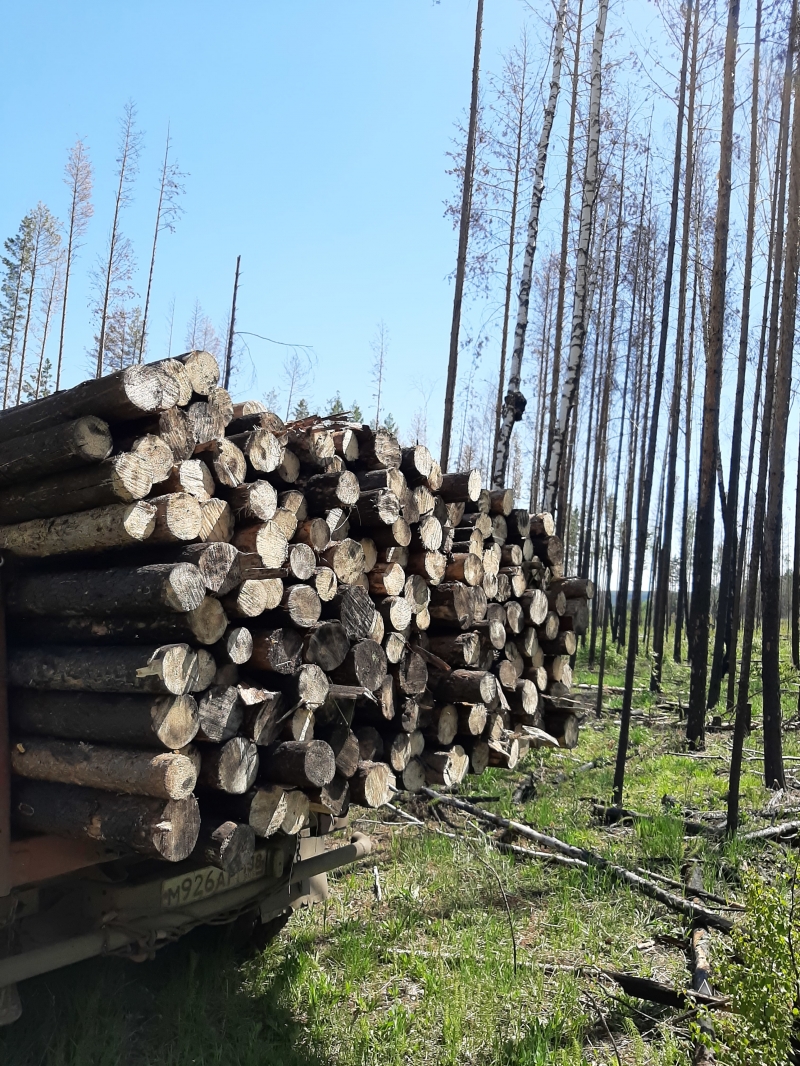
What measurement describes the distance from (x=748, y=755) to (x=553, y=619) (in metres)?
3.33

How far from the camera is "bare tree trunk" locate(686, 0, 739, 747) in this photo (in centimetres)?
793

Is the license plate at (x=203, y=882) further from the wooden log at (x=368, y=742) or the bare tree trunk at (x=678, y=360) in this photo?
the bare tree trunk at (x=678, y=360)

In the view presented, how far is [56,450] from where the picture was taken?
10.4ft

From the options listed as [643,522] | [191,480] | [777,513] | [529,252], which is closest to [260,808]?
[191,480]

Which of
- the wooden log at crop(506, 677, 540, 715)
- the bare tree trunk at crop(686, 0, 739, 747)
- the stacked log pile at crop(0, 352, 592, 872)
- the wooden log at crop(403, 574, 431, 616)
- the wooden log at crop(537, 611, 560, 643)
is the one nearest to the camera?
the stacked log pile at crop(0, 352, 592, 872)

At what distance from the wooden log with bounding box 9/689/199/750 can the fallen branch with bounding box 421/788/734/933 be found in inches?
116

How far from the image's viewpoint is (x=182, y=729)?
313 cm

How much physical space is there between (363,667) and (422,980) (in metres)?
1.55

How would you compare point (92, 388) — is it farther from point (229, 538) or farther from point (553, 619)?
point (553, 619)

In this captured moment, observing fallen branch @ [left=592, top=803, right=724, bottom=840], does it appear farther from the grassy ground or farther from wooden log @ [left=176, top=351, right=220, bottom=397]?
wooden log @ [left=176, top=351, right=220, bottom=397]

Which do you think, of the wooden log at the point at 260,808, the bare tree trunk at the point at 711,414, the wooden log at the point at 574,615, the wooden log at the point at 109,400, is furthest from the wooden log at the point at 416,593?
the bare tree trunk at the point at 711,414

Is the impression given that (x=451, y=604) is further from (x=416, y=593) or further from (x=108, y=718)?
(x=108, y=718)

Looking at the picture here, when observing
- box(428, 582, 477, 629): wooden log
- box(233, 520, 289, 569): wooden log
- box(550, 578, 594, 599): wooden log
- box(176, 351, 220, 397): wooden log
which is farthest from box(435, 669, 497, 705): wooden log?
box(176, 351, 220, 397): wooden log

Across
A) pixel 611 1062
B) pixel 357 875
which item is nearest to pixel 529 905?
pixel 357 875
